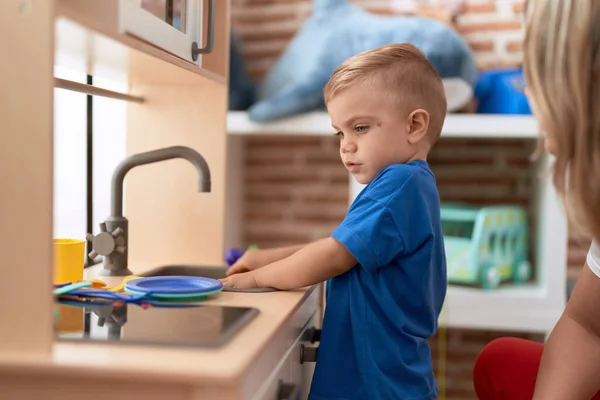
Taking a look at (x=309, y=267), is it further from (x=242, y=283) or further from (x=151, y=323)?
(x=151, y=323)

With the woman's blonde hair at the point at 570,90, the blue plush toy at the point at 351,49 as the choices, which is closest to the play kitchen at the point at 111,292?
the woman's blonde hair at the point at 570,90

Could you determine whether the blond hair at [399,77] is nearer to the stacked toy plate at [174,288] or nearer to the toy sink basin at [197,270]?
the stacked toy plate at [174,288]

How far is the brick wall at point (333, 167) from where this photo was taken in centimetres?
258

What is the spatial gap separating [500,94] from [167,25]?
1355mm

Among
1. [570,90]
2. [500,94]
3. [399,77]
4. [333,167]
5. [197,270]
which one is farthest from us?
[333,167]

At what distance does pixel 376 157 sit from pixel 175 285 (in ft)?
1.36

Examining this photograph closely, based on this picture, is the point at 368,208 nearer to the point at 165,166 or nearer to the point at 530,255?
the point at 165,166

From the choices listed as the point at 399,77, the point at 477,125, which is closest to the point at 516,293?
the point at 477,125

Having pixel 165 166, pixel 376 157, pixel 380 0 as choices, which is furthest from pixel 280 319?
pixel 380 0

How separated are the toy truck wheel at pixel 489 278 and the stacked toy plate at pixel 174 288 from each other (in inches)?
47.7

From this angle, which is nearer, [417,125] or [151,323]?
[151,323]

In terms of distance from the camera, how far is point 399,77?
1251 mm

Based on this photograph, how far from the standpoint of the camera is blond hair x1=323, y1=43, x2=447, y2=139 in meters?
1.25

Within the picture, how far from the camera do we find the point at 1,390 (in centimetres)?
86
